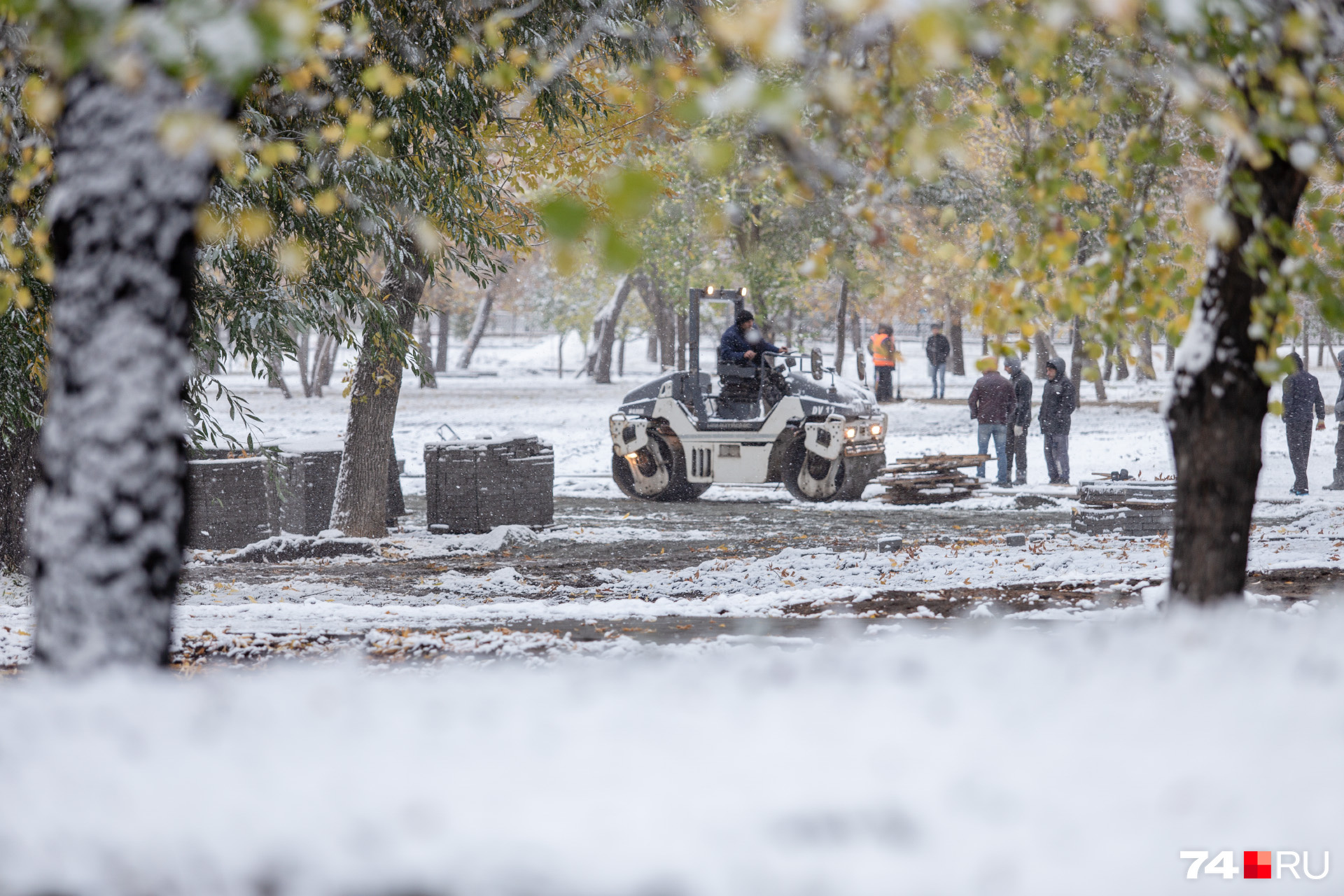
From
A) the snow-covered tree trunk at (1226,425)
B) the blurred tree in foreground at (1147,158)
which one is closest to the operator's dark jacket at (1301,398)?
the blurred tree in foreground at (1147,158)

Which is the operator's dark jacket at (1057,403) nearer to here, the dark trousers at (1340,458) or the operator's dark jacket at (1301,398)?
the operator's dark jacket at (1301,398)

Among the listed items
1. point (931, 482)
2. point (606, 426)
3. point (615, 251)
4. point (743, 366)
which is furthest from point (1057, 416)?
point (615, 251)

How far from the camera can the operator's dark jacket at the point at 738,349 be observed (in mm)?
14875

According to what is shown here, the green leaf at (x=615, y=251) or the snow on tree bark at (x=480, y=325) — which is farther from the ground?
the snow on tree bark at (x=480, y=325)

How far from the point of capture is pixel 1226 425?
368 centimetres

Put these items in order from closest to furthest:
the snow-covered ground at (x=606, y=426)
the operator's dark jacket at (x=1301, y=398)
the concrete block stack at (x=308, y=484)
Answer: the concrete block stack at (x=308, y=484)
the operator's dark jacket at (x=1301, y=398)
the snow-covered ground at (x=606, y=426)

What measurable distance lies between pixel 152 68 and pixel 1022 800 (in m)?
2.43

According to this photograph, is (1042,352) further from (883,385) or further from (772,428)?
(772,428)

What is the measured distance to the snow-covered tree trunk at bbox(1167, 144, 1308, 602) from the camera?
12.0 ft

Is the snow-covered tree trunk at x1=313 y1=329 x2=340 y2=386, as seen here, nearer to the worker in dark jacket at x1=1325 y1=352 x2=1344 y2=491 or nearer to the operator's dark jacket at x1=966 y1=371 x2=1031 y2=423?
the operator's dark jacket at x1=966 y1=371 x2=1031 y2=423

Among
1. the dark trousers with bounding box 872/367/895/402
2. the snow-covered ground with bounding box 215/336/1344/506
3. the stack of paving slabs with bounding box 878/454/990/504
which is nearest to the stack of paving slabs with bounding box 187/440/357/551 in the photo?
the snow-covered ground with bounding box 215/336/1344/506

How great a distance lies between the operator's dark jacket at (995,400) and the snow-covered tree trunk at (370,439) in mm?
8387

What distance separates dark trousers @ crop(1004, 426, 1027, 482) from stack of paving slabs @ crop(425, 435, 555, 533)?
763 centimetres

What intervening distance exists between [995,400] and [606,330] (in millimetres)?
27140
